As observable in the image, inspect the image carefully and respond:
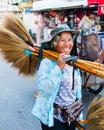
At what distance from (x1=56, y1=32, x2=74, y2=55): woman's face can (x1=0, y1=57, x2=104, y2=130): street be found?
0.92 meters

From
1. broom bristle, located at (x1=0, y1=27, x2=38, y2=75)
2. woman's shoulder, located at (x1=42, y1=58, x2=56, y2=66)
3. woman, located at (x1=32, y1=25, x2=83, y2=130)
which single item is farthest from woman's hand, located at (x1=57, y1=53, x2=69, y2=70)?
broom bristle, located at (x1=0, y1=27, x2=38, y2=75)

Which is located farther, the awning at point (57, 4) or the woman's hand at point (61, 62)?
the awning at point (57, 4)

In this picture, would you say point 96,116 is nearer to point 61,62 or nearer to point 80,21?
point 61,62

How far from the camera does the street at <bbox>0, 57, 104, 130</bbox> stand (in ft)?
13.3

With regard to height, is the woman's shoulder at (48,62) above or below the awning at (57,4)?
below

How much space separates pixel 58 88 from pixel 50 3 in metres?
10.00

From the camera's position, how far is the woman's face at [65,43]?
224 cm

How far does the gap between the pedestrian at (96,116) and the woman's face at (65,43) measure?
442 mm

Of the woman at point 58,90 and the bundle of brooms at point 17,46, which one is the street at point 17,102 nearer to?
the bundle of brooms at point 17,46

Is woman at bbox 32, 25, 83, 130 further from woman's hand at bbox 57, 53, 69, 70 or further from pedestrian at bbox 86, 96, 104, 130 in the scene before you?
pedestrian at bbox 86, 96, 104, 130

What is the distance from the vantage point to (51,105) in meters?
2.18

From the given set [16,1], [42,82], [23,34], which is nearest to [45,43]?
[42,82]

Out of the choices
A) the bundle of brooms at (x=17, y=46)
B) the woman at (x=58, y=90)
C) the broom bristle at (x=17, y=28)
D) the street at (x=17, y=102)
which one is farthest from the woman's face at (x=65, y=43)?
the street at (x=17, y=102)

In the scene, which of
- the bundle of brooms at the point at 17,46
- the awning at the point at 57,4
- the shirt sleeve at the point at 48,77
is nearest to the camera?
the shirt sleeve at the point at 48,77
